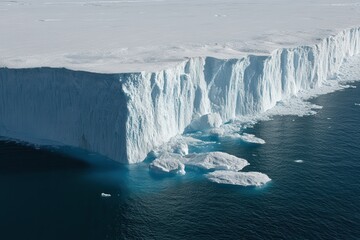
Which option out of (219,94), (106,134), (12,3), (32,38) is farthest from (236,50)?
(12,3)

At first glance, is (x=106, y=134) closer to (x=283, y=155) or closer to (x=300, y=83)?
(x=283, y=155)

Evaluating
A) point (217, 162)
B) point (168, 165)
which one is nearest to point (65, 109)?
point (168, 165)

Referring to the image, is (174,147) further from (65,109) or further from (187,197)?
(65,109)

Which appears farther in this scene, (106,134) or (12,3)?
(12,3)

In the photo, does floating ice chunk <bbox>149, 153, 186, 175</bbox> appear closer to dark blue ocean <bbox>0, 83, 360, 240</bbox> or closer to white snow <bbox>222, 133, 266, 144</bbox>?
dark blue ocean <bbox>0, 83, 360, 240</bbox>

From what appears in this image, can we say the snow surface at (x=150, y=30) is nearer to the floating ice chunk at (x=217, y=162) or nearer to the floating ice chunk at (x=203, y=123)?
the floating ice chunk at (x=203, y=123)
